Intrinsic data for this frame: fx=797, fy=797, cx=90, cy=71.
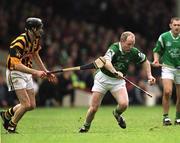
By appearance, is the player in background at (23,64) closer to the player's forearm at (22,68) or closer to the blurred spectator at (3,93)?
the player's forearm at (22,68)

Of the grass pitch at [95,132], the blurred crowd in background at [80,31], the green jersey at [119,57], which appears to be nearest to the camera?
the grass pitch at [95,132]

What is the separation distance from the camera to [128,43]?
1462 cm

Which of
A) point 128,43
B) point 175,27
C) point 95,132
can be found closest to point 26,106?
point 95,132

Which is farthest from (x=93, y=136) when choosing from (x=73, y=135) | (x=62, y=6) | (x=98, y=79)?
(x=62, y=6)

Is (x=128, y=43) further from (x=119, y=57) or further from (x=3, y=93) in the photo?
(x=3, y=93)

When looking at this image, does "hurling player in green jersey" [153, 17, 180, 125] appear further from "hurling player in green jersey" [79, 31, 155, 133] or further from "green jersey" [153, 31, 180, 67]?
"hurling player in green jersey" [79, 31, 155, 133]

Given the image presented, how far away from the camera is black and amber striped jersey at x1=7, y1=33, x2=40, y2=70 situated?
14570 millimetres

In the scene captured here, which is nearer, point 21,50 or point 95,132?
point 21,50

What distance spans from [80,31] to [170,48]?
14.1 meters

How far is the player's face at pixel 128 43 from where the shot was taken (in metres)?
14.6

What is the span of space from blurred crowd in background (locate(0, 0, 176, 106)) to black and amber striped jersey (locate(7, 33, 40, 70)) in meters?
11.1

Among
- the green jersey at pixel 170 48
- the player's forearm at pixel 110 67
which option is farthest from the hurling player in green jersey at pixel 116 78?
→ the green jersey at pixel 170 48

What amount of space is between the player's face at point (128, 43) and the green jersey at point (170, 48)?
2.02 m

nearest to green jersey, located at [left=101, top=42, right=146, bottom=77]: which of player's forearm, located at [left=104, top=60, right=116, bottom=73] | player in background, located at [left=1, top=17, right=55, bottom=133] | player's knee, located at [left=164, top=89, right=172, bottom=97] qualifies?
player's forearm, located at [left=104, top=60, right=116, bottom=73]
